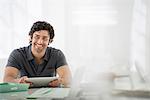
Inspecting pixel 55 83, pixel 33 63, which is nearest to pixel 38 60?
pixel 33 63

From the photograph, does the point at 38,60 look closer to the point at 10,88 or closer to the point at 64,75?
the point at 64,75

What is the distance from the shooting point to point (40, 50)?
190 cm

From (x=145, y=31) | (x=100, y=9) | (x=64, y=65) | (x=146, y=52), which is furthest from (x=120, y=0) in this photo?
(x=64, y=65)

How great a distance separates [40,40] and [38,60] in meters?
0.15

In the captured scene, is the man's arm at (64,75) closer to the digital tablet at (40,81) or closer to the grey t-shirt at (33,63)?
the grey t-shirt at (33,63)

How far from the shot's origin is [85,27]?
3213 mm

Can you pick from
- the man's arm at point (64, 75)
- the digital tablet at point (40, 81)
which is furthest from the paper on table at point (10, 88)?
→ the man's arm at point (64, 75)

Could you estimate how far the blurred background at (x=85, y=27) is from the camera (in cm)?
315

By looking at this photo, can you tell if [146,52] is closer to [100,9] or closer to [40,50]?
[100,9]

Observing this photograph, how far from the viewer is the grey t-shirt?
185 cm

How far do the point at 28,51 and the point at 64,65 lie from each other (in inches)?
10.8

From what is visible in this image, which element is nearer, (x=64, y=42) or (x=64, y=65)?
(x=64, y=65)

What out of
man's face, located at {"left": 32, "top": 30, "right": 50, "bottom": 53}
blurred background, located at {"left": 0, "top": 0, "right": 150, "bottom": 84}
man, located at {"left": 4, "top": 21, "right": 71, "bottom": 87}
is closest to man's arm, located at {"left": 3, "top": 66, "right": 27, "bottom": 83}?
man, located at {"left": 4, "top": 21, "right": 71, "bottom": 87}

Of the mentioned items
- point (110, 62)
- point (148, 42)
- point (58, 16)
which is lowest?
point (110, 62)
